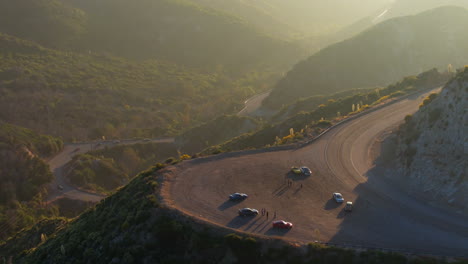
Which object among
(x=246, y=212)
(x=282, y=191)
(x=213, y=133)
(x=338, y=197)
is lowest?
(x=213, y=133)

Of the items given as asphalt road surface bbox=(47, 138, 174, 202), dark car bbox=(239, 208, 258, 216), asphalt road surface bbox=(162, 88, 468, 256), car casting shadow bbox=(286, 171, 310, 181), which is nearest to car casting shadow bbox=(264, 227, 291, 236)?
asphalt road surface bbox=(162, 88, 468, 256)

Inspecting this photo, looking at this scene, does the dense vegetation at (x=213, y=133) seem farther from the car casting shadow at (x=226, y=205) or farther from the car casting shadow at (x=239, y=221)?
the car casting shadow at (x=239, y=221)

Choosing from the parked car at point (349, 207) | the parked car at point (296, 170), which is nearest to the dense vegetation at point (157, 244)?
the parked car at point (349, 207)

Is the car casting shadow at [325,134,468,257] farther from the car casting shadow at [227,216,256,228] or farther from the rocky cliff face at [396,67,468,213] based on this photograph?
the car casting shadow at [227,216,256,228]

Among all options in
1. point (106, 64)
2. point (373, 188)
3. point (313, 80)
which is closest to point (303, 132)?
point (373, 188)

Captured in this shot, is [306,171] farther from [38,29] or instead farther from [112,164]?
[38,29]

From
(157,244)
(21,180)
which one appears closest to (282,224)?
(157,244)
